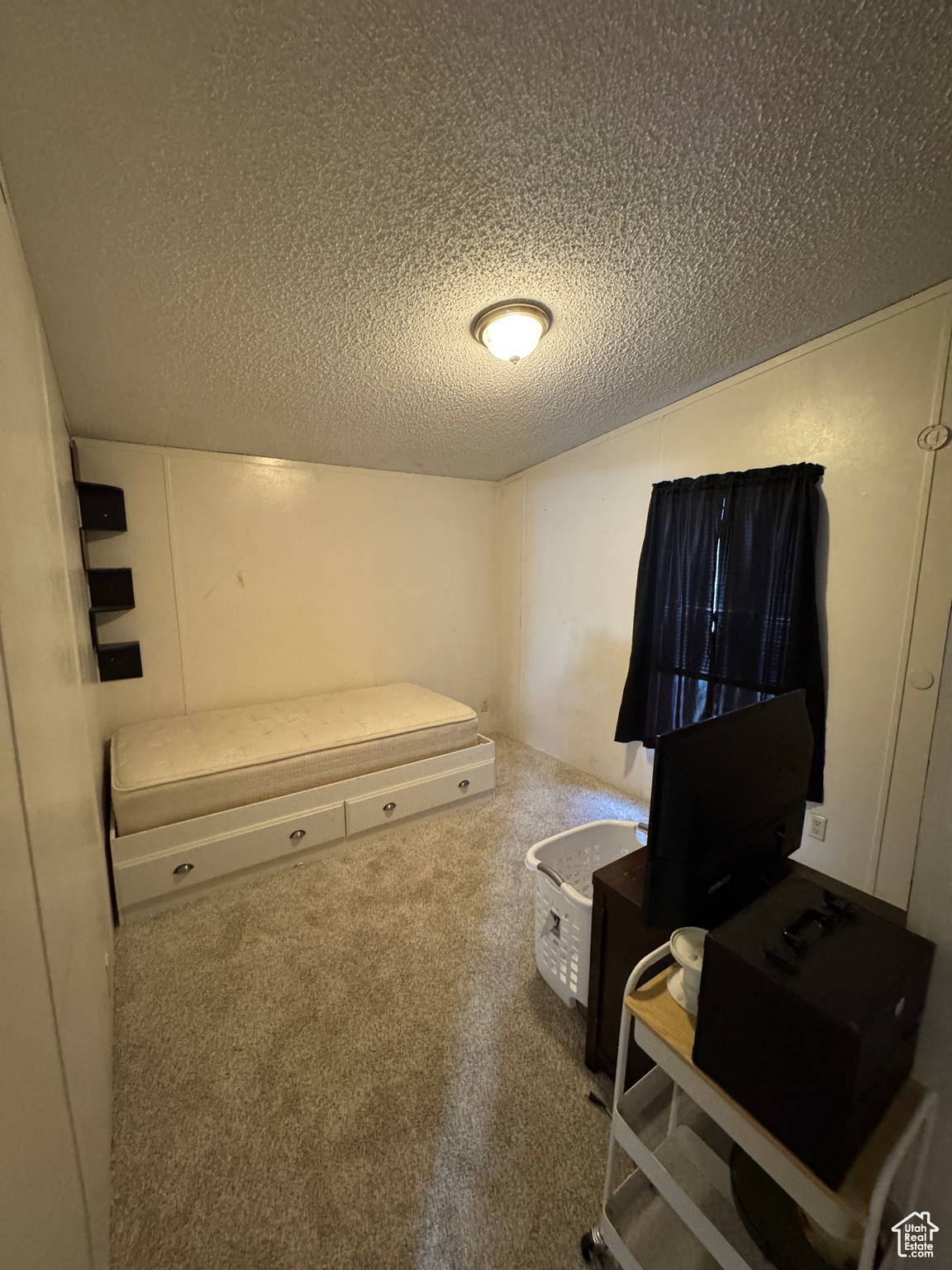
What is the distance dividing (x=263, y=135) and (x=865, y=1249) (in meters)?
2.09

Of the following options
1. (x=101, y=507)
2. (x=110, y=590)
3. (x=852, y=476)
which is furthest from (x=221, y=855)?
(x=852, y=476)

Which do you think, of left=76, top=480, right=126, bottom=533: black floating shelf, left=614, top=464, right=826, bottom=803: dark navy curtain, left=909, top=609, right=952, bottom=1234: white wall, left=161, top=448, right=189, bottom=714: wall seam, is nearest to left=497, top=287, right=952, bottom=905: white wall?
left=614, top=464, right=826, bottom=803: dark navy curtain

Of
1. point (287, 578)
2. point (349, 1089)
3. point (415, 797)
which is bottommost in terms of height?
point (349, 1089)

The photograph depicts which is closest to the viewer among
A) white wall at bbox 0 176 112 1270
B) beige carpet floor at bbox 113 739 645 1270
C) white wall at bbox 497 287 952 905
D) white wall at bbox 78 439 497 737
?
white wall at bbox 0 176 112 1270

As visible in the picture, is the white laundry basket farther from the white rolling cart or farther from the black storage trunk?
the black storage trunk

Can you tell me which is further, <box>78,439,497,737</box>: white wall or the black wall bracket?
<box>78,439,497,737</box>: white wall

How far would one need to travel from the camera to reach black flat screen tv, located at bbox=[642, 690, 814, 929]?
2.76 ft

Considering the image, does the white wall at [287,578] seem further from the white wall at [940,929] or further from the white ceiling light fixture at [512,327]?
the white wall at [940,929]

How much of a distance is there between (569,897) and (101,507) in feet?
9.48

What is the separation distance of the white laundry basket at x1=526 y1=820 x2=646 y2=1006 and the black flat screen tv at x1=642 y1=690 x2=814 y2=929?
472 millimetres

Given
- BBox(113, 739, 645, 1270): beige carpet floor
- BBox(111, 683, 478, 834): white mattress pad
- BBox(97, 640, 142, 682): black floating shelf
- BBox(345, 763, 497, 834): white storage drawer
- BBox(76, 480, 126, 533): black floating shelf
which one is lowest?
BBox(113, 739, 645, 1270): beige carpet floor

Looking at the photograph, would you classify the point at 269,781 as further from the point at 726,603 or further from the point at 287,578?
the point at 726,603

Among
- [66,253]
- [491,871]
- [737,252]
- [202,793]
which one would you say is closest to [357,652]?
[202,793]

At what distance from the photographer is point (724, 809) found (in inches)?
35.5
